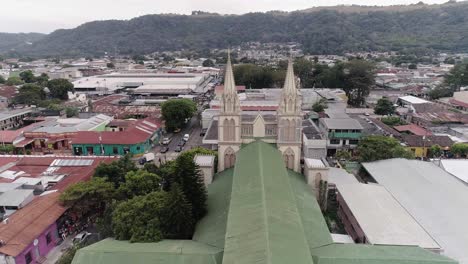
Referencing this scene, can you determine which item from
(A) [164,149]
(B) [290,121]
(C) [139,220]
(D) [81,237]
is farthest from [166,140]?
(C) [139,220]

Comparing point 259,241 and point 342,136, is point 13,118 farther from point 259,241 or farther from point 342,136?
point 259,241

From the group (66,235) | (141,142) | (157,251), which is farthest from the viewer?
(141,142)

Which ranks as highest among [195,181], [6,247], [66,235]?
[195,181]

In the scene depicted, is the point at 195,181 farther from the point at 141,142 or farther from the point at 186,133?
the point at 186,133

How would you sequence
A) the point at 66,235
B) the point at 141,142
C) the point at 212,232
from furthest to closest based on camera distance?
the point at 141,142, the point at 66,235, the point at 212,232

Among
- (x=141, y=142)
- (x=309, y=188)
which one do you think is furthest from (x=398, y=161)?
(x=141, y=142)

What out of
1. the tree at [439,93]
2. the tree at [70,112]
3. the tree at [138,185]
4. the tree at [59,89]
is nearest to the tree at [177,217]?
the tree at [138,185]
